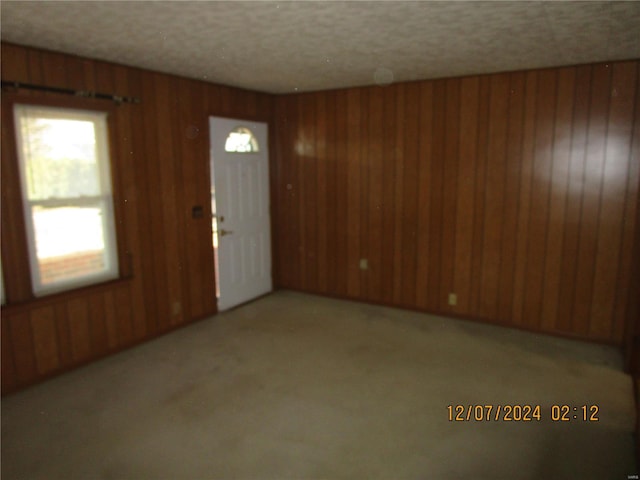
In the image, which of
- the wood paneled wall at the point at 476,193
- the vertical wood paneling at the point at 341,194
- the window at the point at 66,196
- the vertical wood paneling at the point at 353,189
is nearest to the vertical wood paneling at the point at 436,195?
the wood paneled wall at the point at 476,193

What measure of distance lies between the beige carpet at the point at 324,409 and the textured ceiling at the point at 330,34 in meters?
2.36

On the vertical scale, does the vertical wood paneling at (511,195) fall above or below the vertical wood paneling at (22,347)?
above

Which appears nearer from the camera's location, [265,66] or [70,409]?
[70,409]

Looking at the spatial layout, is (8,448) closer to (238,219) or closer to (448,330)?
(238,219)

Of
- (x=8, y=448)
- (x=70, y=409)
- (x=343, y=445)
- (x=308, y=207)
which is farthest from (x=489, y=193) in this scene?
(x=8, y=448)

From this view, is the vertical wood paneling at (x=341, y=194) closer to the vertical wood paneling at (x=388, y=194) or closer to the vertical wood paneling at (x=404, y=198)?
the vertical wood paneling at (x=404, y=198)

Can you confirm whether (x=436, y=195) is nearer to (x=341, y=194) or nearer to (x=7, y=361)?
(x=341, y=194)

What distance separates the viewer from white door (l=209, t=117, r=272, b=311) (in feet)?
15.7

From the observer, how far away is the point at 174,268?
4.39 meters

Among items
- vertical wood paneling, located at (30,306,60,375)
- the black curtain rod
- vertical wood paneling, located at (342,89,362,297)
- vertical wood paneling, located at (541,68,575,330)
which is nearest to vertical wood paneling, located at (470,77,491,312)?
vertical wood paneling, located at (541,68,575,330)

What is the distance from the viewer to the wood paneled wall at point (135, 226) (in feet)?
10.5

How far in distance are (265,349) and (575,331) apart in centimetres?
278

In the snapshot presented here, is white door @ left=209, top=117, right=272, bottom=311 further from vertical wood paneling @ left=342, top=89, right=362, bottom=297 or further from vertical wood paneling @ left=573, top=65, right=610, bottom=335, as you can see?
vertical wood paneling @ left=573, top=65, right=610, bottom=335

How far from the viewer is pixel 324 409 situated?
2969 millimetres
